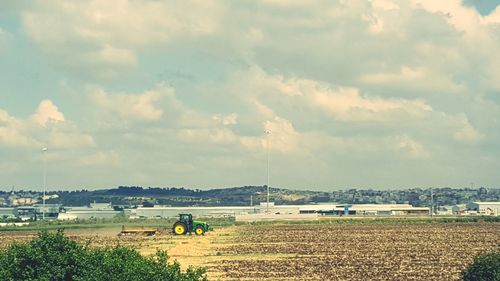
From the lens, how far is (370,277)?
4600 cm

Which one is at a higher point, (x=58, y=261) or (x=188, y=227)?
(x=58, y=261)

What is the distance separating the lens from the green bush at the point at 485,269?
31.2 metres

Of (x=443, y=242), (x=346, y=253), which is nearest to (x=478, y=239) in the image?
(x=443, y=242)

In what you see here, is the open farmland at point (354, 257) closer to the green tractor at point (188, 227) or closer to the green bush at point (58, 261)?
the green tractor at point (188, 227)

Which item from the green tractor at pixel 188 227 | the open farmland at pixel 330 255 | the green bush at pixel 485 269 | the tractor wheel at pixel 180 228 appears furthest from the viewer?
the green tractor at pixel 188 227

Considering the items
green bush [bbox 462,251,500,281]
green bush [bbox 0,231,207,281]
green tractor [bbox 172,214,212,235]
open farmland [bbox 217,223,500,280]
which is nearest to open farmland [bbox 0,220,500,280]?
open farmland [bbox 217,223,500,280]

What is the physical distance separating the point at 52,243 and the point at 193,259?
27.9 m

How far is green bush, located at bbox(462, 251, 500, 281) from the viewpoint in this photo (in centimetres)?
3120

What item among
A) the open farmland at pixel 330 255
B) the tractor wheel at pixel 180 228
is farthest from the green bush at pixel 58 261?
the tractor wheel at pixel 180 228

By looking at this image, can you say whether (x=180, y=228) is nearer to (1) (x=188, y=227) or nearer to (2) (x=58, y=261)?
(1) (x=188, y=227)

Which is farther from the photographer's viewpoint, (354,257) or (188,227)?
(188,227)

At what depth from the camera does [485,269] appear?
3194 centimetres

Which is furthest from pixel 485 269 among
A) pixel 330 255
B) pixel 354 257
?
pixel 330 255

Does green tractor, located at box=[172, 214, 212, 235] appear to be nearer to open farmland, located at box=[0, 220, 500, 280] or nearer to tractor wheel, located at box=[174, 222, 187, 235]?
tractor wheel, located at box=[174, 222, 187, 235]
